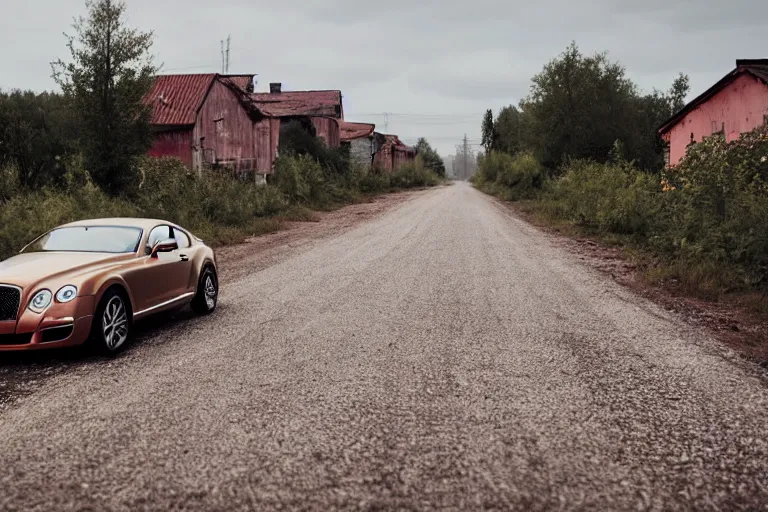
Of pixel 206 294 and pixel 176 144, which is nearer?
pixel 206 294

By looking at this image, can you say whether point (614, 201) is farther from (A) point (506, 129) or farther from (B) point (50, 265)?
(A) point (506, 129)

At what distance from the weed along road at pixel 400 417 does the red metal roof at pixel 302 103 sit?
39791 mm

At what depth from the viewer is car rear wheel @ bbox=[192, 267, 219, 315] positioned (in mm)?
8430

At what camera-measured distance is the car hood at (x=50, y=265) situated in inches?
244

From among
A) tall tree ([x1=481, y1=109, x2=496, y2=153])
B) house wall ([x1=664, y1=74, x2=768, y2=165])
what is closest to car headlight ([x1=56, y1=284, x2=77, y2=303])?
house wall ([x1=664, y1=74, x2=768, y2=165])

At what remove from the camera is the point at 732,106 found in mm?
22125

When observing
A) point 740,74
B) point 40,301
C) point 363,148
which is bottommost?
point 40,301

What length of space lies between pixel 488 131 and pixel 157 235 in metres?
74.8

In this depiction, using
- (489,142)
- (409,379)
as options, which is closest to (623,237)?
(409,379)

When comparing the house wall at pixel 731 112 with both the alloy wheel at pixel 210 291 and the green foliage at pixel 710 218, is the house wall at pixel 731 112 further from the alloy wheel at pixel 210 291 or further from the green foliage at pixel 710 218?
the alloy wheel at pixel 210 291

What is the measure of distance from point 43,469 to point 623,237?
15.3m

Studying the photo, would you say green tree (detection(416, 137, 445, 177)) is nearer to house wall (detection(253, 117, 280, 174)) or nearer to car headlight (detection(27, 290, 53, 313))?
house wall (detection(253, 117, 280, 174))

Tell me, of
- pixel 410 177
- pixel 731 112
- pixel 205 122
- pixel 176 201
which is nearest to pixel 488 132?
pixel 410 177

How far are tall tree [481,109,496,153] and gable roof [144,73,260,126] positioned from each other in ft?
164
